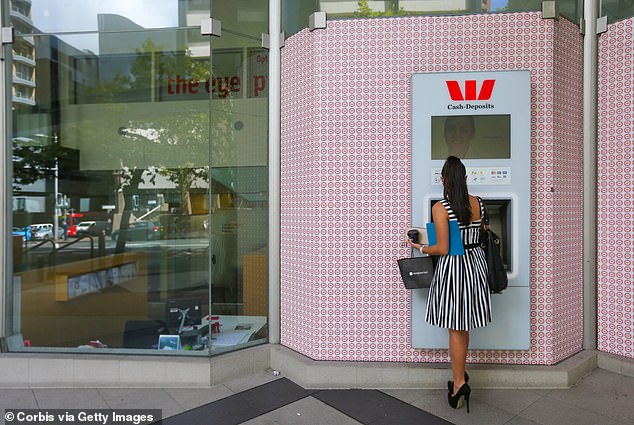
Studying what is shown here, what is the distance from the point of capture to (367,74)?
3.48 meters

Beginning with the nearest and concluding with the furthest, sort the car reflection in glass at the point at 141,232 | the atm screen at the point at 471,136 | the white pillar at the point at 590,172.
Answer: the atm screen at the point at 471,136 → the white pillar at the point at 590,172 → the car reflection in glass at the point at 141,232

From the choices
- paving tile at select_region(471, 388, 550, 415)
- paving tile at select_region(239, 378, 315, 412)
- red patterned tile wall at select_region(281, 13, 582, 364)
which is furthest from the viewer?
red patterned tile wall at select_region(281, 13, 582, 364)

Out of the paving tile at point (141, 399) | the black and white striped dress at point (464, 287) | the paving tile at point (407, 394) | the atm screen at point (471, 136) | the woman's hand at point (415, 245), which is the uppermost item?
the atm screen at point (471, 136)

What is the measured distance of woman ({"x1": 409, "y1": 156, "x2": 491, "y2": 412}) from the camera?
9.45 ft

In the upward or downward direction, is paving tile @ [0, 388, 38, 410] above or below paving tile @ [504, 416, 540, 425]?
below

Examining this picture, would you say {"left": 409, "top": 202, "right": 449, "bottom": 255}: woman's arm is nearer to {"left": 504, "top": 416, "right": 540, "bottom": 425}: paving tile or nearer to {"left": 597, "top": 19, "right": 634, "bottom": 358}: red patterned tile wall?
{"left": 504, "top": 416, "right": 540, "bottom": 425}: paving tile

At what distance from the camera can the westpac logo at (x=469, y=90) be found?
3.29 metres

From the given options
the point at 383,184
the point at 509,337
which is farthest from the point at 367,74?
the point at 509,337

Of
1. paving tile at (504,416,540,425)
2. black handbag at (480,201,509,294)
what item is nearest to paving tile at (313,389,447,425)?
paving tile at (504,416,540,425)

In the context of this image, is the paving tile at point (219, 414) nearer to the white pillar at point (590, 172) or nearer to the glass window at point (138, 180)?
the glass window at point (138, 180)

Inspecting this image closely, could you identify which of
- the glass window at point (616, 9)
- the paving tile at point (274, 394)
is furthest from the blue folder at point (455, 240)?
the glass window at point (616, 9)

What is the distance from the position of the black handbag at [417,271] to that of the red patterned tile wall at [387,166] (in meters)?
0.33

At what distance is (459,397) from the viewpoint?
301 centimetres

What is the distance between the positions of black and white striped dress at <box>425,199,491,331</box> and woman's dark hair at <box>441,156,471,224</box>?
0.13ft
